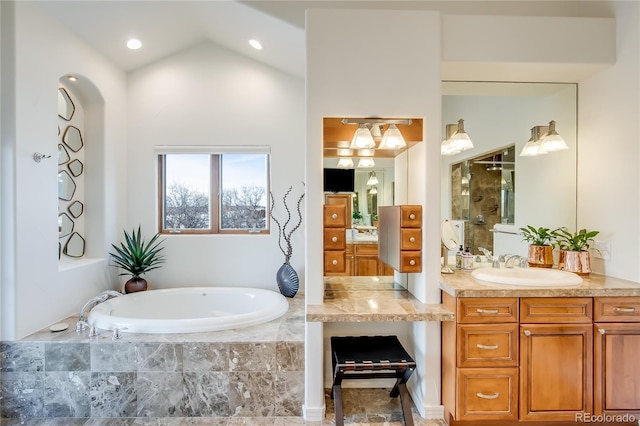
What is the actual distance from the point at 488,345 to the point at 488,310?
0.20 m

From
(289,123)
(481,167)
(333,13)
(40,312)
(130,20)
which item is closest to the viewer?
(333,13)

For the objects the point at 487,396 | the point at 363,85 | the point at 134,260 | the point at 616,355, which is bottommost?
the point at 487,396

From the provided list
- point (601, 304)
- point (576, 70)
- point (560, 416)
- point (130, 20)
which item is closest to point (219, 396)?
point (560, 416)

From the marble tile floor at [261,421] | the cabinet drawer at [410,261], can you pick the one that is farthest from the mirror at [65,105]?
the cabinet drawer at [410,261]

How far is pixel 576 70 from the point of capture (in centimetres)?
224

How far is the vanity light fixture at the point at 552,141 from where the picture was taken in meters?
2.40

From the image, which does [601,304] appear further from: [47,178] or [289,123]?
[47,178]

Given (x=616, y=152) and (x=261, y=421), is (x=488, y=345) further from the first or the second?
(x=616, y=152)

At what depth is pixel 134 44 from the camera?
9.96 ft

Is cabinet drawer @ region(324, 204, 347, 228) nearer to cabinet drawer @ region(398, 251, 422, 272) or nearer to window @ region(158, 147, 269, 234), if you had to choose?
cabinet drawer @ region(398, 251, 422, 272)

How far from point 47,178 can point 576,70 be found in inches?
158

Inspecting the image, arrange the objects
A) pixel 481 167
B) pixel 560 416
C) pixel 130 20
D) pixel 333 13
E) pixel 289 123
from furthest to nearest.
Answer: pixel 289 123
pixel 130 20
pixel 481 167
pixel 333 13
pixel 560 416

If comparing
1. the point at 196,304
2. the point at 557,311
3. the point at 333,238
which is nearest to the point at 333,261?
the point at 333,238

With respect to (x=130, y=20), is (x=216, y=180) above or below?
below
